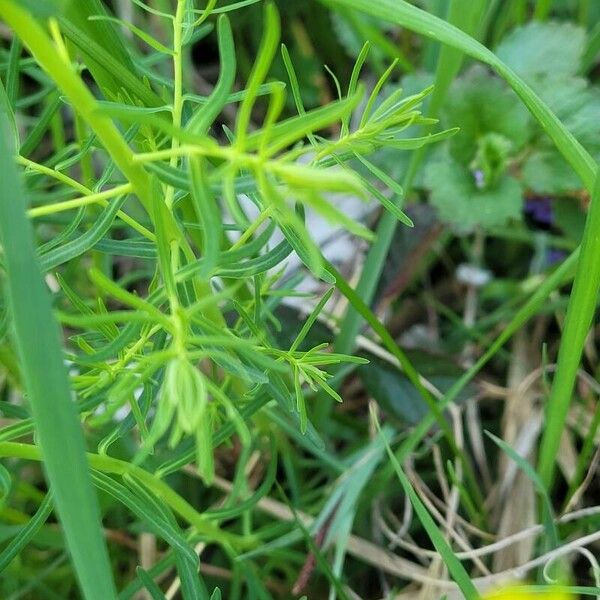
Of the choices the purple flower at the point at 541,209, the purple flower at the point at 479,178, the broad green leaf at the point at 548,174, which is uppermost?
the purple flower at the point at 479,178

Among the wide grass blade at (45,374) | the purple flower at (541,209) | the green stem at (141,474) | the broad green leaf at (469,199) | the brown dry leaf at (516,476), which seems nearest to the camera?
the wide grass blade at (45,374)

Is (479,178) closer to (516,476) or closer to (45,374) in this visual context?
(516,476)

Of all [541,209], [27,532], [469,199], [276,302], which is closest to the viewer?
[27,532]

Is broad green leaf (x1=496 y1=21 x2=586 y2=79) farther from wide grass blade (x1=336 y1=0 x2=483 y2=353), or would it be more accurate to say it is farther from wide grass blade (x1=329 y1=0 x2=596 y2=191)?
wide grass blade (x1=329 y1=0 x2=596 y2=191)

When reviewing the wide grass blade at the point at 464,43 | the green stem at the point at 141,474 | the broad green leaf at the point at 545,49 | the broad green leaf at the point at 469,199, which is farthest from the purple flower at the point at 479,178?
the green stem at the point at 141,474

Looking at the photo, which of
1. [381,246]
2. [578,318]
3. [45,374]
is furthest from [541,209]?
[45,374]

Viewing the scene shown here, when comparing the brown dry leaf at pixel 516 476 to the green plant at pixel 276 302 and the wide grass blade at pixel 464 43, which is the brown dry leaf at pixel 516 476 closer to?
the green plant at pixel 276 302
